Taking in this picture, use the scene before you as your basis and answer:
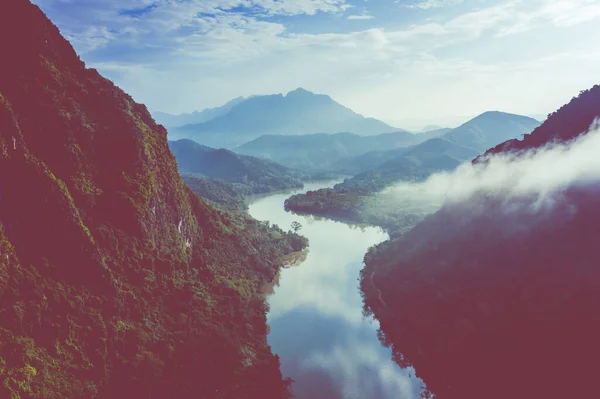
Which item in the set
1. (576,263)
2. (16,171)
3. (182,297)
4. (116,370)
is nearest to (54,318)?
(116,370)

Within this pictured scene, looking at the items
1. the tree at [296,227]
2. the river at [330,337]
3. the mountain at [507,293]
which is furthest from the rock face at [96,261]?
the tree at [296,227]

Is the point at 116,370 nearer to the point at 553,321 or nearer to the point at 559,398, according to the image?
the point at 559,398

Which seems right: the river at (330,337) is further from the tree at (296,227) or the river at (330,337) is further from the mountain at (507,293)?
the tree at (296,227)

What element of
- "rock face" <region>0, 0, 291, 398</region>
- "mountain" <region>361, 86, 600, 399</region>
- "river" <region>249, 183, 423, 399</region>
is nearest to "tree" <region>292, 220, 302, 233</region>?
"river" <region>249, 183, 423, 399</region>

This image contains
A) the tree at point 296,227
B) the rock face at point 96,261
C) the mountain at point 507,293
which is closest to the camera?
the rock face at point 96,261

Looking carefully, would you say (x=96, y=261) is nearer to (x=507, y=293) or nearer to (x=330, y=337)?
(x=330, y=337)

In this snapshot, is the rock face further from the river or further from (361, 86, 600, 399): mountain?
(361, 86, 600, 399): mountain

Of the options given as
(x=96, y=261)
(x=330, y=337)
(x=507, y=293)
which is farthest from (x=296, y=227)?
(x=96, y=261)
